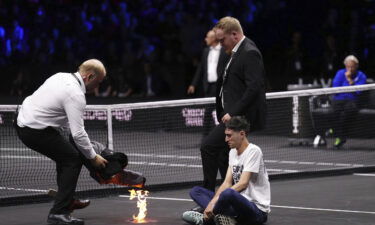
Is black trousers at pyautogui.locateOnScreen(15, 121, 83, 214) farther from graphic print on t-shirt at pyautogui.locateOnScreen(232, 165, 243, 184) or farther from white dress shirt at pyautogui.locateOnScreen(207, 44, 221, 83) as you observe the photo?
white dress shirt at pyautogui.locateOnScreen(207, 44, 221, 83)

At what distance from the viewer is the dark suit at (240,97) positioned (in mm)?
9289

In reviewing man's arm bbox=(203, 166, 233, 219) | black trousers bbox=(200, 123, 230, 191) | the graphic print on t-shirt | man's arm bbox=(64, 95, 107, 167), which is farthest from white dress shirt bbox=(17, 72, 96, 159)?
the graphic print on t-shirt

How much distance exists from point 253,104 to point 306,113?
7821 millimetres

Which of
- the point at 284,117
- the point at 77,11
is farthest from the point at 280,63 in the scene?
the point at 77,11

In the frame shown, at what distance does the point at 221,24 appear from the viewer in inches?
368

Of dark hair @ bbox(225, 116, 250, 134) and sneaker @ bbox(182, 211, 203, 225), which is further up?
dark hair @ bbox(225, 116, 250, 134)

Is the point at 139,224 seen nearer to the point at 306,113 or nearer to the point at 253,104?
the point at 253,104

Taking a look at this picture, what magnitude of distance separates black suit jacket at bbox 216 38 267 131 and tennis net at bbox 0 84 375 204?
2.92 metres

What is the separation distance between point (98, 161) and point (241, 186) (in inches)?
57.3

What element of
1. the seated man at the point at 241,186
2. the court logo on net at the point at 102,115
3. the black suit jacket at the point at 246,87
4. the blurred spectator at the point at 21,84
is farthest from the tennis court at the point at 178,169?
the blurred spectator at the point at 21,84

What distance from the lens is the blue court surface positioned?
9.48 m

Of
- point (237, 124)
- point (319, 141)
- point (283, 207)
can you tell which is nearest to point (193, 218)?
point (237, 124)

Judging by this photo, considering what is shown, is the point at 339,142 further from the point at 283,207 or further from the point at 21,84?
the point at 21,84

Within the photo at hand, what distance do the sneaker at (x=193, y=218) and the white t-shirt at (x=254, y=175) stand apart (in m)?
0.51
